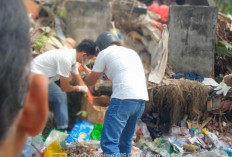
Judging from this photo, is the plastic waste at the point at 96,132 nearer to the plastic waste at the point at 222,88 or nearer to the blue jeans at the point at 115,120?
the blue jeans at the point at 115,120

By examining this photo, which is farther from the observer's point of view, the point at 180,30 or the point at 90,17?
the point at 90,17

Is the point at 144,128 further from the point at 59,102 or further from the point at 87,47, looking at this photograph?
the point at 87,47

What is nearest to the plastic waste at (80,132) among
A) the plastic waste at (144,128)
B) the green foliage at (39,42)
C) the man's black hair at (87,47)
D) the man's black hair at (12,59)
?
the plastic waste at (144,128)

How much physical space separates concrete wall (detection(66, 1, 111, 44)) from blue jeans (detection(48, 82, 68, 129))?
6.98ft

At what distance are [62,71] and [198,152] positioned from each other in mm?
2510

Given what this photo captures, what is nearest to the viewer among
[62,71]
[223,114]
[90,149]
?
[62,71]

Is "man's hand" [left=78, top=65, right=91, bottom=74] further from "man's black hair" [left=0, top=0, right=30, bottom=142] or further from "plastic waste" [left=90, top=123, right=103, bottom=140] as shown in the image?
"man's black hair" [left=0, top=0, right=30, bottom=142]

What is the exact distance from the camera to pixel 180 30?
506cm

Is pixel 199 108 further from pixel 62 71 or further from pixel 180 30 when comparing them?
pixel 62 71

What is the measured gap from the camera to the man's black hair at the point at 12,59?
62 cm

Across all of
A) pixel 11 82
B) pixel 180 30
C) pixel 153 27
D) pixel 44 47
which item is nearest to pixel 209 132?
pixel 180 30

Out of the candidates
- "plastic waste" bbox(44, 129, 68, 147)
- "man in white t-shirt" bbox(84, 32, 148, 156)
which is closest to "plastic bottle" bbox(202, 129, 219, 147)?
"man in white t-shirt" bbox(84, 32, 148, 156)

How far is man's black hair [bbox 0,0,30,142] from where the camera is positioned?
0.62 metres

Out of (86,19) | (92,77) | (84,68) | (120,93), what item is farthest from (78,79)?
(86,19)
